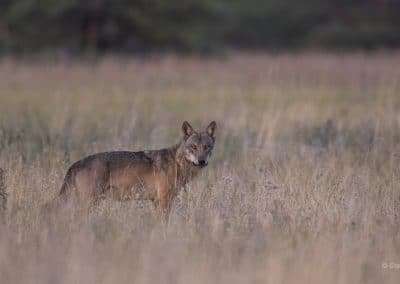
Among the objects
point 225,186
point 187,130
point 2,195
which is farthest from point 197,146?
point 2,195

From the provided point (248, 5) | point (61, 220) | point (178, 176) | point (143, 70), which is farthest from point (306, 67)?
point (248, 5)

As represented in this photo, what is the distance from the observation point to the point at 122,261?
715 centimetres

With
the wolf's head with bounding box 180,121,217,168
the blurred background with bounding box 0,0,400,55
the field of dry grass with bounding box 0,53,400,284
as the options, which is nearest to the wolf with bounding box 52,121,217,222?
the wolf's head with bounding box 180,121,217,168

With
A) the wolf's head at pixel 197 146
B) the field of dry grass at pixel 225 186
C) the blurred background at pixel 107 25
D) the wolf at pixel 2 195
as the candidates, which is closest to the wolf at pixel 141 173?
the wolf's head at pixel 197 146

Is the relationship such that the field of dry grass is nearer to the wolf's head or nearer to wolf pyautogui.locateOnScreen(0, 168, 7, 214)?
wolf pyautogui.locateOnScreen(0, 168, 7, 214)

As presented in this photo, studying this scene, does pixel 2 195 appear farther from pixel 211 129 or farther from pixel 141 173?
pixel 211 129

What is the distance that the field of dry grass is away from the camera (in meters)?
7.00

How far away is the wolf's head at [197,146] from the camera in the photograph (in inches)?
382

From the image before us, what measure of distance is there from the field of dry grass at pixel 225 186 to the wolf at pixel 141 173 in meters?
0.16

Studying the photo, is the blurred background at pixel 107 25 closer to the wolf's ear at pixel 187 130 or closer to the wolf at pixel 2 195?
the wolf's ear at pixel 187 130

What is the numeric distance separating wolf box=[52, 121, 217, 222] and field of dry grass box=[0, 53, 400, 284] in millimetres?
161

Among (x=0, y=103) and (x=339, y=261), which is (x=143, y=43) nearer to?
(x=0, y=103)

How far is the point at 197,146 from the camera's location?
982cm

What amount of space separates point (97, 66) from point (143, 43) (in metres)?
7.51
